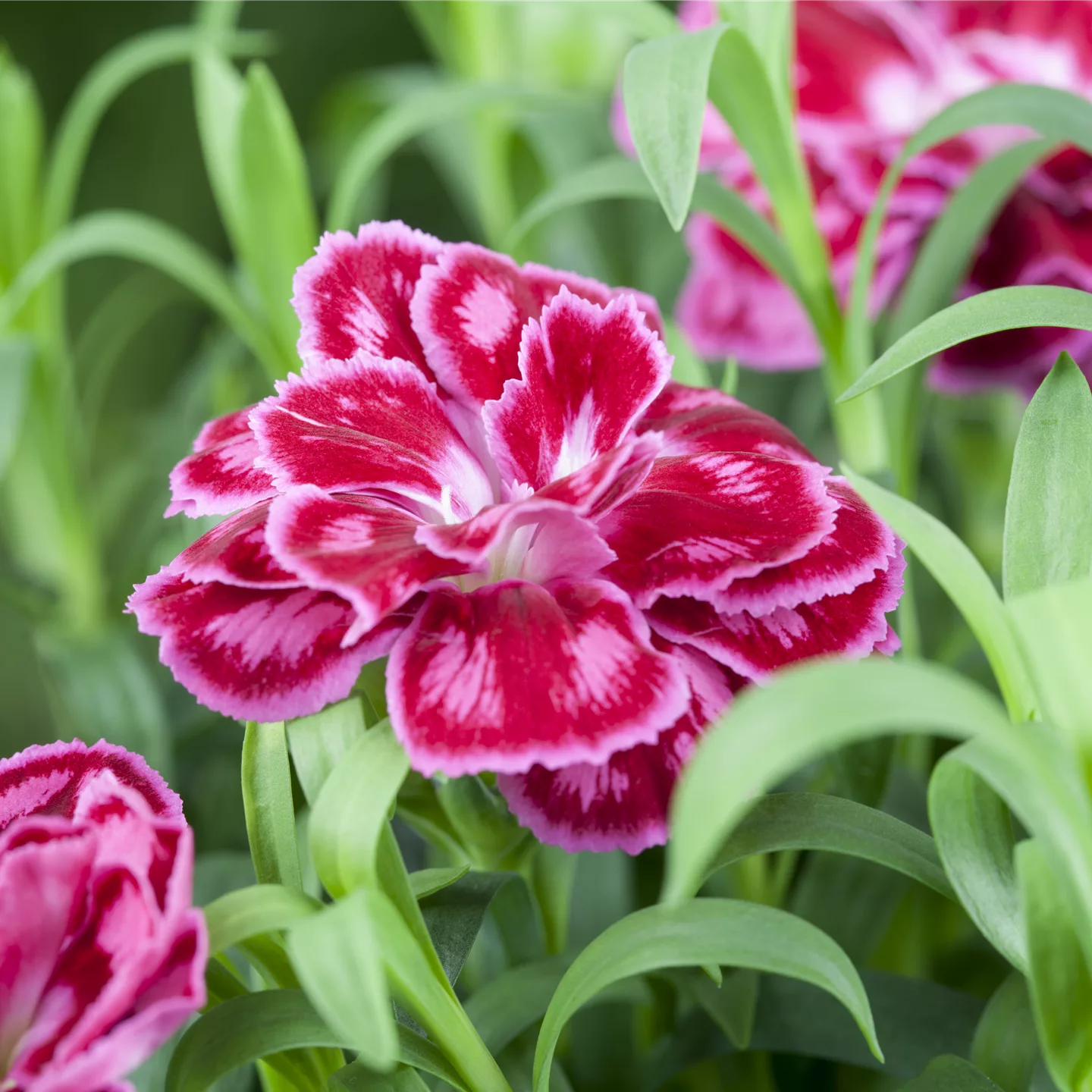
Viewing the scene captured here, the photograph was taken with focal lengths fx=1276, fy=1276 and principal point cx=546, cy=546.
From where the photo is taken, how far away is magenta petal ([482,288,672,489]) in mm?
354

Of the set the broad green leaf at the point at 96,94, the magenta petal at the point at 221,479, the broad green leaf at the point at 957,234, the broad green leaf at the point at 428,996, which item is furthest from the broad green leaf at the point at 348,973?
the broad green leaf at the point at 96,94

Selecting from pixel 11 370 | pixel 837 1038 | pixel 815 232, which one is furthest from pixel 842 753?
pixel 11 370

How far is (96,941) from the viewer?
0.29 metres

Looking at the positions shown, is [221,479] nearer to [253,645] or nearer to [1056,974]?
[253,645]

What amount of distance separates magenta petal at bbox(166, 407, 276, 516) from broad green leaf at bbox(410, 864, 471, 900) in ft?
0.37

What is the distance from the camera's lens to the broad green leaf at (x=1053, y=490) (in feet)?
1.13

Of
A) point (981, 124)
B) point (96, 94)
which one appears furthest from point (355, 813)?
point (96, 94)

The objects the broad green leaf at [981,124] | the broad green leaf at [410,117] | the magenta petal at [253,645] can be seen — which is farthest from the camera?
the broad green leaf at [410,117]

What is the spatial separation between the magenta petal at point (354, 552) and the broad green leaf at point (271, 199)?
289mm

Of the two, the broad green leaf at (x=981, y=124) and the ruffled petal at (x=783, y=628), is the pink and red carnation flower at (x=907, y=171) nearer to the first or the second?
the broad green leaf at (x=981, y=124)

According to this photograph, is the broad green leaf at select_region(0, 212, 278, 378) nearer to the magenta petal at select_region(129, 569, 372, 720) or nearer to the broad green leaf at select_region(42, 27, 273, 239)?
the broad green leaf at select_region(42, 27, 273, 239)

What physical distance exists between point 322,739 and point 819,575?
14 cm

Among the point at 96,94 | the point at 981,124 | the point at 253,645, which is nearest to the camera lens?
the point at 253,645

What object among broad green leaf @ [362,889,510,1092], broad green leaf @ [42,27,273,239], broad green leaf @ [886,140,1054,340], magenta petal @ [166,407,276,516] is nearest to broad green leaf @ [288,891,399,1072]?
broad green leaf @ [362,889,510,1092]
